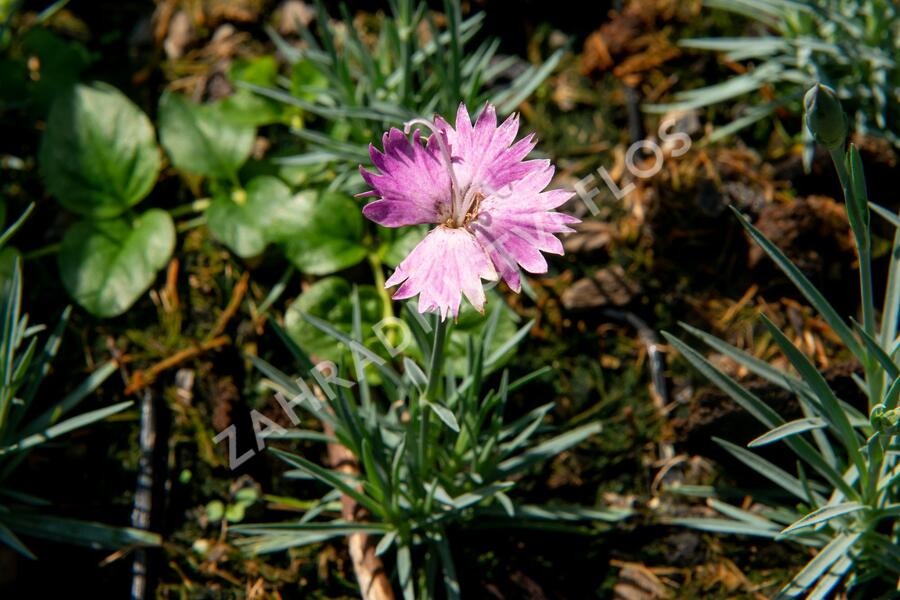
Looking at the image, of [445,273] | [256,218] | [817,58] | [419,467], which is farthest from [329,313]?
[817,58]

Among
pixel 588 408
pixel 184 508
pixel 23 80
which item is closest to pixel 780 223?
pixel 588 408

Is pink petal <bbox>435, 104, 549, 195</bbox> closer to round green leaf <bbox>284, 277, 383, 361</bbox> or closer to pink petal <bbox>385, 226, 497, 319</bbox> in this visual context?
pink petal <bbox>385, 226, 497, 319</bbox>

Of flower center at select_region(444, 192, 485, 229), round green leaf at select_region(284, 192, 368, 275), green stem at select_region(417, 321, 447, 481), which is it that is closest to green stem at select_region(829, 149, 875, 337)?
flower center at select_region(444, 192, 485, 229)

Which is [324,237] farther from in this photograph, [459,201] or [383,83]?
[459,201]

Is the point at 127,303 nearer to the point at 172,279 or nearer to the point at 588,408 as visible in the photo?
the point at 172,279

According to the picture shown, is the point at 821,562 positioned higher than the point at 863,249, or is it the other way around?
the point at 863,249
